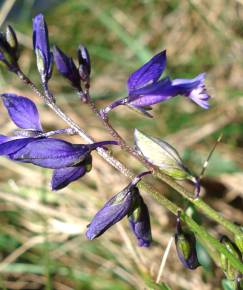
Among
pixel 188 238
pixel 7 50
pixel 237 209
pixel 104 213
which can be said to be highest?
pixel 7 50

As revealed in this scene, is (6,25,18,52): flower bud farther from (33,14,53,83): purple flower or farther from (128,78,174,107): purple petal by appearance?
(128,78,174,107): purple petal

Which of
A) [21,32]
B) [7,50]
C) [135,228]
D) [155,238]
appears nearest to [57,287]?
[155,238]

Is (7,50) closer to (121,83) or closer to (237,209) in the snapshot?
(237,209)

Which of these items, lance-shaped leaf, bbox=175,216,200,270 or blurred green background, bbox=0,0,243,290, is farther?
blurred green background, bbox=0,0,243,290

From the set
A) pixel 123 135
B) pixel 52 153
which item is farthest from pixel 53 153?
pixel 123 135

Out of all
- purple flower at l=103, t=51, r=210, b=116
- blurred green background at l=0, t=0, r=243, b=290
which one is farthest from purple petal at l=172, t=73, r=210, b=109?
blurred green background at l=0, t=0, r=243, b=290

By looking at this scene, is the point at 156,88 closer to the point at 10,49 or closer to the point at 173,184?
the point at 173,184
